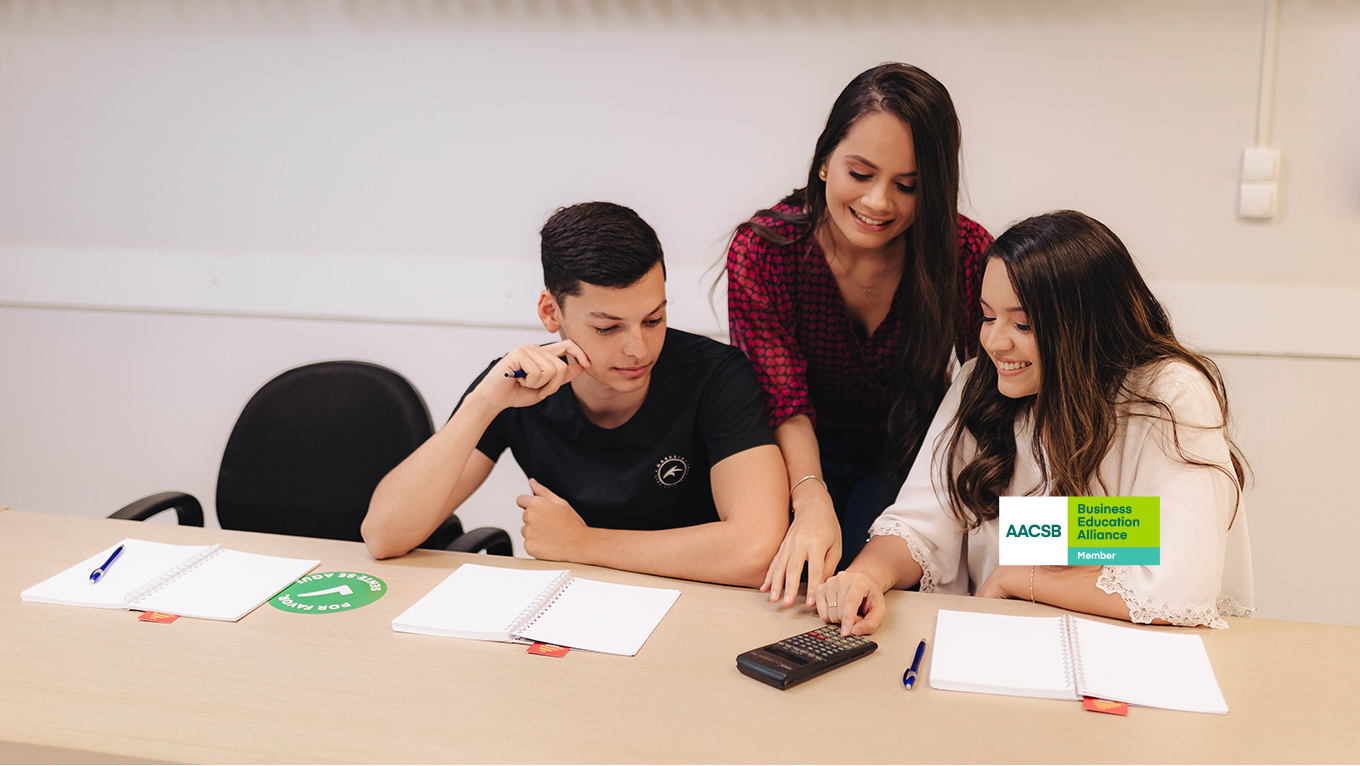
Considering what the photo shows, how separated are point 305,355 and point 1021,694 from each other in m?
2.55

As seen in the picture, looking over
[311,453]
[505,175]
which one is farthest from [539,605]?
[505,175]

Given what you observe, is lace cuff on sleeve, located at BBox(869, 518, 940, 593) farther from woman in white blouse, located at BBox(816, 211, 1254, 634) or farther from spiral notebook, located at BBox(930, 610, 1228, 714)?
spiral notebook, located at BBox(930, 610, 1228, 714)

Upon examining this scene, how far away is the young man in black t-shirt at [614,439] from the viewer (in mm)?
1551

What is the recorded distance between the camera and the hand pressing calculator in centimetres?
114

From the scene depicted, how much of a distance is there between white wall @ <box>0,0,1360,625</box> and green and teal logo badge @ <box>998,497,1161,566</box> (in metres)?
1.49

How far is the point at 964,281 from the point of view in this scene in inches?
68.6

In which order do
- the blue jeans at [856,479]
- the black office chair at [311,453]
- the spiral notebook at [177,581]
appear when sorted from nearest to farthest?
the spiral notebook at [177,581]
the blue jeans at [856,479]
the black office chair at [311,453]

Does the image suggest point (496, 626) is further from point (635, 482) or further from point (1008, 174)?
point (1008, 174)

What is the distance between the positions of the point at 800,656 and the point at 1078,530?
0.40 m

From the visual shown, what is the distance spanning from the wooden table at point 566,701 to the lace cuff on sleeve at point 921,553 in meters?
0.19

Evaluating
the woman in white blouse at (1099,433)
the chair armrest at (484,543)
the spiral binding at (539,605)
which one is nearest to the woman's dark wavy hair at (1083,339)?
the woman in white blouse at (1099,433)

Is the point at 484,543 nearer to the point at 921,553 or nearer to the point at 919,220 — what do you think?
the point at 921,553

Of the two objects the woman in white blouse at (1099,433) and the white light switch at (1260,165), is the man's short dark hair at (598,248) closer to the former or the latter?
the woman in white blouse at (1099,433)

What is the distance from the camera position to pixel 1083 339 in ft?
4.64
